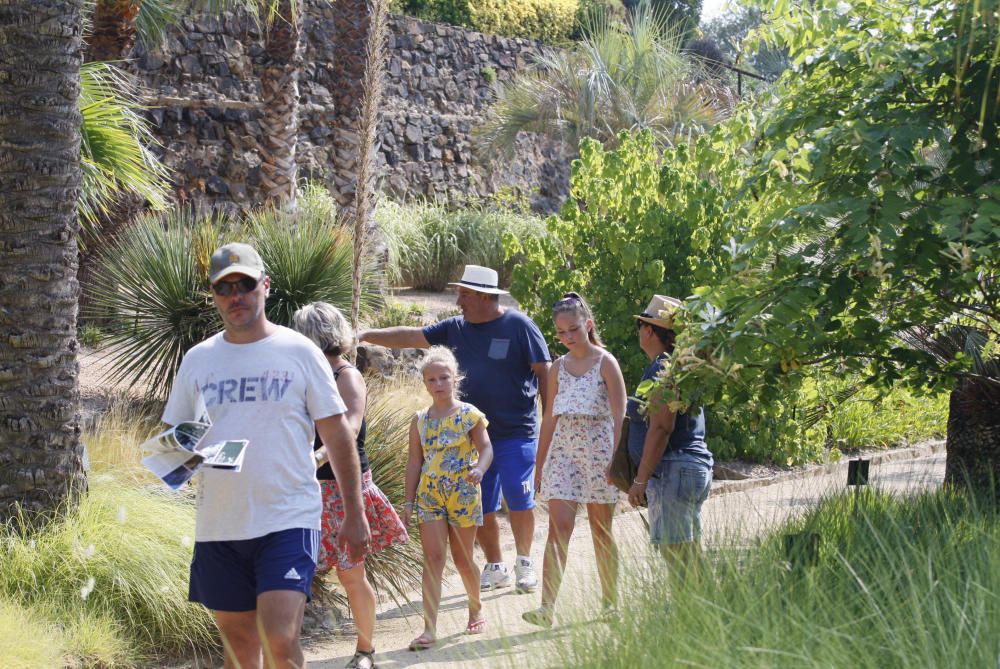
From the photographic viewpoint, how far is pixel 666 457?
5.96m

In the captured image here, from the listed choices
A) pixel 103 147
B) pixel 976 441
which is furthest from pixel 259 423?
pixel 103 147

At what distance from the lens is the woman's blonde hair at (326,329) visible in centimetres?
554

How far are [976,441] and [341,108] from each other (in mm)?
13261

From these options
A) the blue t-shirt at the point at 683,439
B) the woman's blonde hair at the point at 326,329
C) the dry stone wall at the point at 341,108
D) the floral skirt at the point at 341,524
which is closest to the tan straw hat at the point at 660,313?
the blue t-shirt at the point at 683,439

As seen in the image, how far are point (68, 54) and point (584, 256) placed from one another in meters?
5.18

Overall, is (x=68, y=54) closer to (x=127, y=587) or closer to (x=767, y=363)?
(x=127, y=587)

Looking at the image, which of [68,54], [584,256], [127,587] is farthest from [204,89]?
[127,587]

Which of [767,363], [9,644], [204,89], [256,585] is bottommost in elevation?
[9,644]

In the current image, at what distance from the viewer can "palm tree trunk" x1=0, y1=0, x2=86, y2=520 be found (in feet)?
19.9

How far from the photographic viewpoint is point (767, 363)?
4.88 meters

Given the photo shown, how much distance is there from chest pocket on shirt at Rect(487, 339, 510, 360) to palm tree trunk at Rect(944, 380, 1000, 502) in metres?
2.46

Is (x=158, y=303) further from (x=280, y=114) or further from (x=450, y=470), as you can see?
(x=280, y=114)

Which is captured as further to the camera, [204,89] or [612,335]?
[204,89]

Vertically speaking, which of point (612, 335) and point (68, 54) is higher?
point (68, 54)
